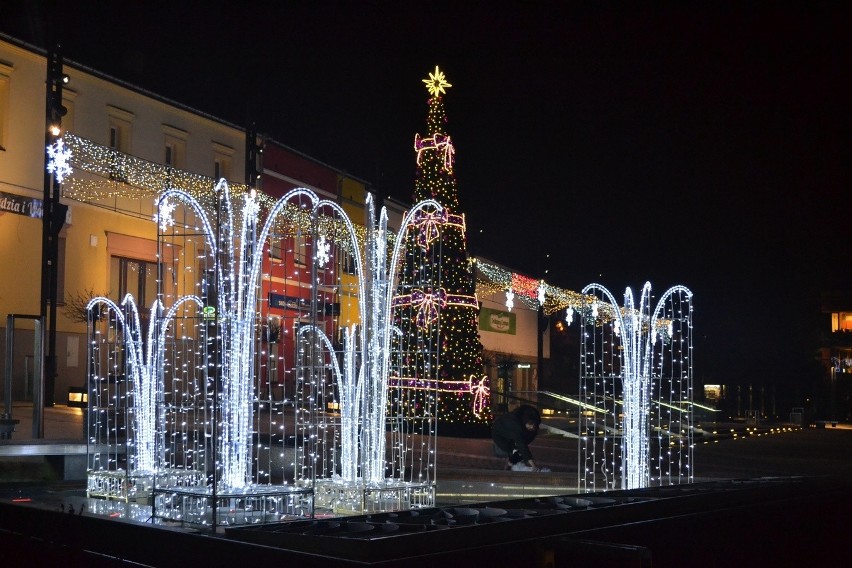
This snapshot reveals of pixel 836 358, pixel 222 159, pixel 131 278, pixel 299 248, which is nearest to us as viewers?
pixel 299 248

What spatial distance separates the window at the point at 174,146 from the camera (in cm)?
2825

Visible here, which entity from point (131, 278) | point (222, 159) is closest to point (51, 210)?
point (131, 278)

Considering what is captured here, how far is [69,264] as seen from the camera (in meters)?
25.6

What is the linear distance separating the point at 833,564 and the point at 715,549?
4.79 feet

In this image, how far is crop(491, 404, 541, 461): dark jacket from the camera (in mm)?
13578

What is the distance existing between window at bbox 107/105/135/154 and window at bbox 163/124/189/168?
132 centimetres

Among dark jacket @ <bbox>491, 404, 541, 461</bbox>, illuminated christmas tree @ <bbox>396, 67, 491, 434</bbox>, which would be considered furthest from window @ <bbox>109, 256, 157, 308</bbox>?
dark jacket @ <bbox>491, 404, 541, 461</bbox>

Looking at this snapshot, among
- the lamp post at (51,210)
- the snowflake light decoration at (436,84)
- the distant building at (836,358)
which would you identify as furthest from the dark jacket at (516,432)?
the distant building at (836,358)

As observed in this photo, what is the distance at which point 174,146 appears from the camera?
28750 mm

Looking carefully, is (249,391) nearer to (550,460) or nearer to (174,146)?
(550,460)

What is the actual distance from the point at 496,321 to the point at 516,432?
102 feet

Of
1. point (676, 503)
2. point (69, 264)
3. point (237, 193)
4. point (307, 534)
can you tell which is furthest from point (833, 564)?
point (69, 264)

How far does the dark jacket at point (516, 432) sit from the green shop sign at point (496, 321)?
28292 millimetres

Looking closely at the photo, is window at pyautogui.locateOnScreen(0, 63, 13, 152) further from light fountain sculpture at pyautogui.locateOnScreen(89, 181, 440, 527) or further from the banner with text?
light fountain sculpture at pyautogui.locateOnScreen(89, 181, 440, 527)
